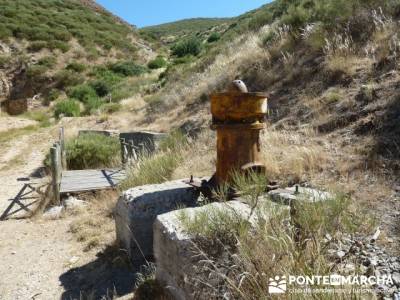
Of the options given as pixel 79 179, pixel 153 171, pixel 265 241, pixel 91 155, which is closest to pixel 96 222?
pixel 153 171

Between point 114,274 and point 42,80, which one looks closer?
point 114,274

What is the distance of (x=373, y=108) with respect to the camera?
4.83 m

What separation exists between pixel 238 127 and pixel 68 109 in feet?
60.3

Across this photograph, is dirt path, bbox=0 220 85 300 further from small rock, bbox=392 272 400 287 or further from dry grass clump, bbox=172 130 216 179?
small rock, bbox=392 272 400 287

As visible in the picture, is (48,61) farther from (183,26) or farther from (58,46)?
(183,26)

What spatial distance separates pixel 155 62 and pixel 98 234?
82.7ft

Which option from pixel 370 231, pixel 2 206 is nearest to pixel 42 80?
pixel 2 206

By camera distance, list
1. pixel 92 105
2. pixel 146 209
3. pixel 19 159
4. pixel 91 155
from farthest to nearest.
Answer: pixel 92 105 → pixel 19 159 → pixel 91 155 → pixel 146 209

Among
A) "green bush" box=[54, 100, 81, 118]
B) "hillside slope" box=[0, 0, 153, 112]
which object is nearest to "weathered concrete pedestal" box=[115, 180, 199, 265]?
"green bush" box=[54, 100, 81, 118]

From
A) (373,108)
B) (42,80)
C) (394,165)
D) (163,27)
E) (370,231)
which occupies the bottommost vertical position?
(370,231)

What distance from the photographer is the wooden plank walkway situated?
783cm

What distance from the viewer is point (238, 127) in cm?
340

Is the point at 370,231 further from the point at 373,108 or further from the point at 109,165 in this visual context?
the point at 109,165

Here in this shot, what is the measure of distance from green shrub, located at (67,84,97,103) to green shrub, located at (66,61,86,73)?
3.20 metres
